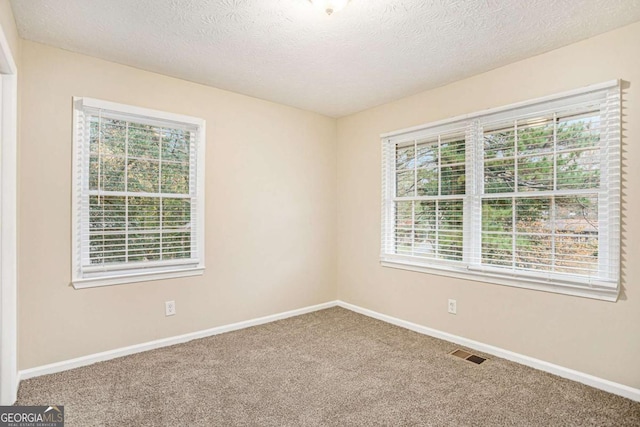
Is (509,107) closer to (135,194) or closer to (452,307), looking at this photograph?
(452,307)

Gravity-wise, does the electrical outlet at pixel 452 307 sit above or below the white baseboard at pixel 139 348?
above

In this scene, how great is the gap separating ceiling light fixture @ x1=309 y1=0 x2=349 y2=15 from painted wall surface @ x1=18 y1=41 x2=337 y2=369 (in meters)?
1.82

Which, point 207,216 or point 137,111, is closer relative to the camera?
point 137,111

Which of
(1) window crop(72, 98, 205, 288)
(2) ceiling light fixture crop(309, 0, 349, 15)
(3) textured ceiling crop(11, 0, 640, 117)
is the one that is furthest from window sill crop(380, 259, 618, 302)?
(2) ceiling light fixture crop(309, 0, 349, 15)

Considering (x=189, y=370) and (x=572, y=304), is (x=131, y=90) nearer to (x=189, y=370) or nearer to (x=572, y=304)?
(x=189, y=370)

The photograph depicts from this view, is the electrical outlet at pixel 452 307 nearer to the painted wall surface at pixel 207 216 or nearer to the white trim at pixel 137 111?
the painted wall surface at pixel 207 216

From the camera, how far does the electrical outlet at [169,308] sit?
3.19 meters

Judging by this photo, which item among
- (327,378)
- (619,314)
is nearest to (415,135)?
(619,314)

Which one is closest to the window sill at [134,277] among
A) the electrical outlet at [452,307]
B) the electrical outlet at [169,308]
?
the electrical outlet at [169,308]

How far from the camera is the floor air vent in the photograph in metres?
2.89

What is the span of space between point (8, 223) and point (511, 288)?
3615 mm

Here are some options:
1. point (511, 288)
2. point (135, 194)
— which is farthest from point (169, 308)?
point (511, 288)

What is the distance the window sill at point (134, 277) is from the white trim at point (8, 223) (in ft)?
1.91

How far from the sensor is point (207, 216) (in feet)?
11.3
